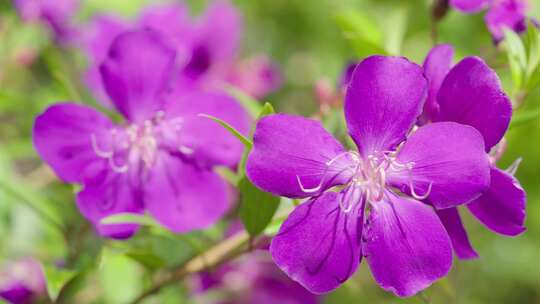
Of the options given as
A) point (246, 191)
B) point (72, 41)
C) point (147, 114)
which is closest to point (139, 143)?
point (147, 114)

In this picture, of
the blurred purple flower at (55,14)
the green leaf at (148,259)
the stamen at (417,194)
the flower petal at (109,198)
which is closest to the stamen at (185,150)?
the flower petal at (109,198)

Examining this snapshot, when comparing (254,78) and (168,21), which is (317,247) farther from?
(254,78)

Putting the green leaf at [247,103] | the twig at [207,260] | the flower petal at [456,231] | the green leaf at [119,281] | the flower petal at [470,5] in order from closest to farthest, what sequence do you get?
1. the flower petal at [456,231]
2. the flower petal at [470,5]
3. the twig at [207,260]
4. the green leaf at [247,103]
5. the green leaf at [119,281]

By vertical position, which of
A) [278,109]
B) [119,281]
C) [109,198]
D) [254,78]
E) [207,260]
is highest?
[109,198]

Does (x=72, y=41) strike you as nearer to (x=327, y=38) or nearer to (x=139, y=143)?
(x=139, y=143)

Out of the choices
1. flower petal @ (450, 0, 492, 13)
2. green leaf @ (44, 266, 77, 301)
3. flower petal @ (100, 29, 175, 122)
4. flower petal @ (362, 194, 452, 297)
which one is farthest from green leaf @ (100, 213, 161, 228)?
flower petal @ (450, 0, 492, 13)

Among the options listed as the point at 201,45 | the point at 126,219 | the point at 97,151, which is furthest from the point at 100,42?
the point at 126,219

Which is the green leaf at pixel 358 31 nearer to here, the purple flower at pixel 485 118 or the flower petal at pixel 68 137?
the purple flower at pixel 485 118
